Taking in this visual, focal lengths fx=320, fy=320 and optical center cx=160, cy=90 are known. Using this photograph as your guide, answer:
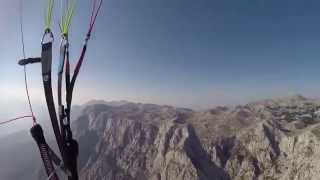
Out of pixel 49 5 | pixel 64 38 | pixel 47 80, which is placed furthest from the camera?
pixel 49 5

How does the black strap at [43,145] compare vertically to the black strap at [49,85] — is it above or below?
below

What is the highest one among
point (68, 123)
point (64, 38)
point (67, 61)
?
point (64, 38)

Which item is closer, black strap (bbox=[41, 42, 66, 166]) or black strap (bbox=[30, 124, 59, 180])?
black strap (bbox=[41, 42, 66, 166])

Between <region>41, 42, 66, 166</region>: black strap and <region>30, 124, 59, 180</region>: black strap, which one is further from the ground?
<region>41, 42, 66, 166</region>: black strap

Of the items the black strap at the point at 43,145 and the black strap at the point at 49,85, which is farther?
the black strap at the point at 43,145

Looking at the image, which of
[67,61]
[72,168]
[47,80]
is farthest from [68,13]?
[72,168]

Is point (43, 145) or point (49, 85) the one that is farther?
point (43, 145)

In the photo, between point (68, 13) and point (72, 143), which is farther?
point (68, 13)

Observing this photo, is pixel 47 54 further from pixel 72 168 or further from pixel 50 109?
pixel 72 168

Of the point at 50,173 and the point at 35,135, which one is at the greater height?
the point at 35,135

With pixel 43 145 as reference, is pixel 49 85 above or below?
above

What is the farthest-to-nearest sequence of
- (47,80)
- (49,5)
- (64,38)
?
(49,5)
(64,38)
(47,80)
